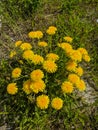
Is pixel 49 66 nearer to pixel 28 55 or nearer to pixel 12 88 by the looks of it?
pixel 28 55

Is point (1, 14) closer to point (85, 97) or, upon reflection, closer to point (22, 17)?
point (22, 17)

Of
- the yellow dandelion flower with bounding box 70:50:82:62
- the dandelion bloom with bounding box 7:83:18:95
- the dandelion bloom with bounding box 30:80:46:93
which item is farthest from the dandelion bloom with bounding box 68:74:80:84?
the dandelion bloom with bounding box 7:83:18:95

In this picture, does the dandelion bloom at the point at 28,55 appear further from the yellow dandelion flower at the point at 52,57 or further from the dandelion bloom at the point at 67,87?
the dandelion bloom at the point at 67,87

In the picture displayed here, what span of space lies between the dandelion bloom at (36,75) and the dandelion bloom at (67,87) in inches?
7.9

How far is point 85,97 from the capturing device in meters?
3.34

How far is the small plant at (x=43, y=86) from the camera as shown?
2957 mm

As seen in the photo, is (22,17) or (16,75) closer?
(16,75)

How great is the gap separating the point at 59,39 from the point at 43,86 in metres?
1.03

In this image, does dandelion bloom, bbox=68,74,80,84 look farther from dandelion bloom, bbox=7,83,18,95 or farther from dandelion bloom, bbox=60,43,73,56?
dandelion bloom, bbox=7,83,18,95

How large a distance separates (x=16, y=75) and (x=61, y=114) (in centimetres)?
53

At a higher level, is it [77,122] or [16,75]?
[16,75]

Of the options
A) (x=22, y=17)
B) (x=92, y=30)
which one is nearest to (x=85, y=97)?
(x=92, y=30)

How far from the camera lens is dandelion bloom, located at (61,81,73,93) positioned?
9.63 ft

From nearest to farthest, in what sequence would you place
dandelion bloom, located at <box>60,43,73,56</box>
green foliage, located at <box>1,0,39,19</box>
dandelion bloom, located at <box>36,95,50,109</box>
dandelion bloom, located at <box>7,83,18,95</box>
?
dandelion bloom, located at <box>36,95,50,109</box>
dandelion bloom, located at <box>7,83,18,95</box>
dandelion bloom, located at <box>60,43,73,56</box>
green foliage, located at <box>1,0,39,19</box>
